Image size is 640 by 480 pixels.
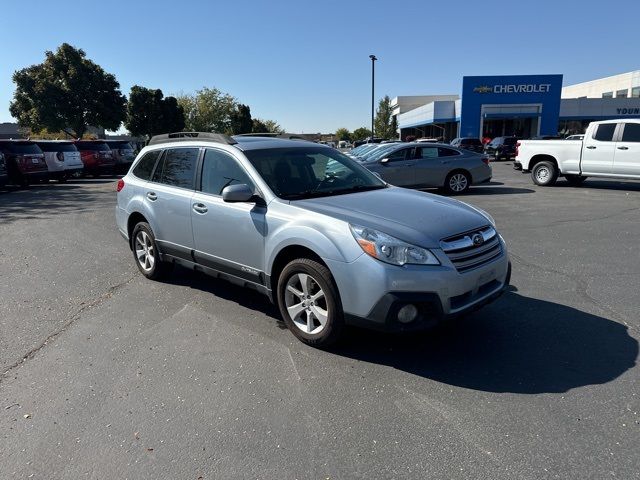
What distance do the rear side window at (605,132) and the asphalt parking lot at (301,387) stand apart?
955 centimetres

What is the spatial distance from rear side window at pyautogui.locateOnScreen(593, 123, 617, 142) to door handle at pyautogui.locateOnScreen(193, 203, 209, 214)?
519 inches

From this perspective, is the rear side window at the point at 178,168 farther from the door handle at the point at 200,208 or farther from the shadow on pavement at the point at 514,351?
the shadow on pavement at the point at 514,351

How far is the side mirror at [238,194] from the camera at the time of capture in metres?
4.19

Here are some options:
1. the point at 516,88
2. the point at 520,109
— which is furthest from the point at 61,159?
the point at 520,109

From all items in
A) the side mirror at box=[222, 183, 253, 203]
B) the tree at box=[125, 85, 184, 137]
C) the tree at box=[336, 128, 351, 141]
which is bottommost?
the tree at box=[336, 128, 351, 141]

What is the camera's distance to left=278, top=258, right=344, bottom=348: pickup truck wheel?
148 inches

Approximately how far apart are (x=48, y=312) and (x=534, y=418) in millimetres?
4700

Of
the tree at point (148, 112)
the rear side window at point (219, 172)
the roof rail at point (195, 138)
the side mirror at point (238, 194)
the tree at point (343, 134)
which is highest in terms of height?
the tree at point (148, 112)

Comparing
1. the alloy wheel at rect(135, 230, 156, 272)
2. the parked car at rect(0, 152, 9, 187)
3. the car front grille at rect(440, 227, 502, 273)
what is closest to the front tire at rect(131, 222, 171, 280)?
the alloy wheel at rect(135, 230, 156, 272)

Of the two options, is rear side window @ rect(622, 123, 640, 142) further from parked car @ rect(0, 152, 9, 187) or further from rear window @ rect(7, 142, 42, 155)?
rear window @ rect(7, 142, 42, 155)

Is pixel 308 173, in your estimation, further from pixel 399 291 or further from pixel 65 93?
pixel 65 93

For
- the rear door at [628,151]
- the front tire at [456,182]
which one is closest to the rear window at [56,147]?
the front tire at [456,182]

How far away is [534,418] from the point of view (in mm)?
3010

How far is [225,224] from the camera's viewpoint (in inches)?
182
